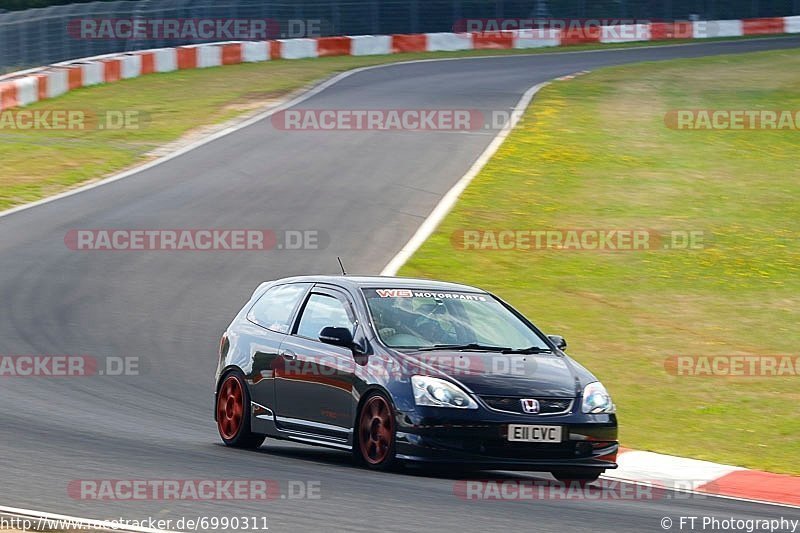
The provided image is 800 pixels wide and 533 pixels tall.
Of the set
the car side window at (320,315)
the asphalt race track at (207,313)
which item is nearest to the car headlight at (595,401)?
the asphalt race track at (207,313)

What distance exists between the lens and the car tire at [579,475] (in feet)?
31.5

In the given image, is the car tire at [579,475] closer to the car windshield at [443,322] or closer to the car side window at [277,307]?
the car windshield at [443,322]

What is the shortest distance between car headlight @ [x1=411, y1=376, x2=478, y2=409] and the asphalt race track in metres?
0.52

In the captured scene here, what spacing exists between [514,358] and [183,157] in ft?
57.4

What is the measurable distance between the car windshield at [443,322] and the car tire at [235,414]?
1.44 meters

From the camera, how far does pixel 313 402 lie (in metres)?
10.4

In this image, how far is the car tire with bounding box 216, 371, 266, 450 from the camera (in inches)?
434

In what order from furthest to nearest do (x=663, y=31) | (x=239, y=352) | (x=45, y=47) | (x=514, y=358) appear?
(x=663, y=31), (x=45, y=47), (x=239, y=352), (x=514, y=358)

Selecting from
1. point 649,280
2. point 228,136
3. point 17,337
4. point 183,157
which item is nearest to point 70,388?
point 17,337

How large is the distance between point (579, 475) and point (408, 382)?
4.52 ft

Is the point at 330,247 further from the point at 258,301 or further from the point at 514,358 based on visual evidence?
the point at 514,358

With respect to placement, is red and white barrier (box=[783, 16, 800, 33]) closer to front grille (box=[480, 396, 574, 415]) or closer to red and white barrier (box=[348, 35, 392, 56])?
red and white barrier (box=[348, 35, 392, 56])

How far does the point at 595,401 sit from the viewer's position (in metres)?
9.75

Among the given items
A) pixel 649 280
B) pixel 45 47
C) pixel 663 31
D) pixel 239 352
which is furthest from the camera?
pixel 663 31
